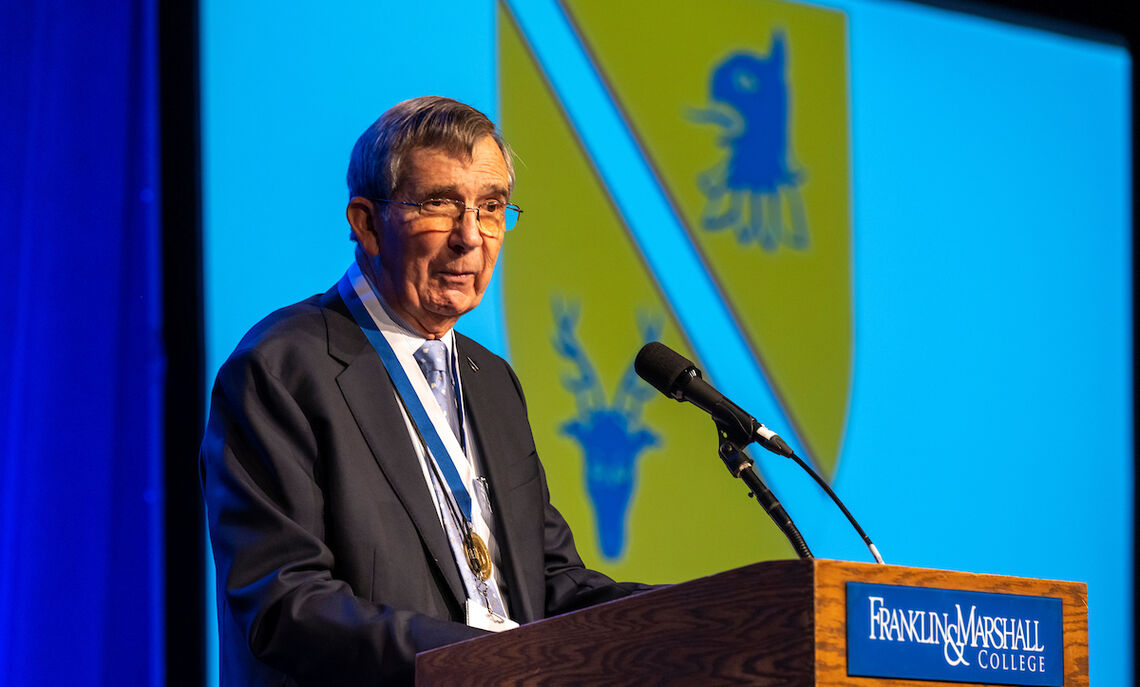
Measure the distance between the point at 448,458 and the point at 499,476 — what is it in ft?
0.47

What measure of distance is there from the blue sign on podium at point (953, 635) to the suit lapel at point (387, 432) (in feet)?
3.29

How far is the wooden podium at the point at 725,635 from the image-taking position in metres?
1.38

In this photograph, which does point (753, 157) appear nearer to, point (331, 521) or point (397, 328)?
point (397, 328)

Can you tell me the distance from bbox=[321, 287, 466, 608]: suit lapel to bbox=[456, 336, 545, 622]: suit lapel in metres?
0.15

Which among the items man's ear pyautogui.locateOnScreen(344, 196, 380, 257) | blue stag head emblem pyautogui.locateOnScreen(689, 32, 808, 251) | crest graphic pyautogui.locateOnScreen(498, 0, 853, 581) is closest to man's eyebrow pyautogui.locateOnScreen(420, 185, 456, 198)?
man's ear pyautogui.locateOnScreen(344, 196, 380, 257)

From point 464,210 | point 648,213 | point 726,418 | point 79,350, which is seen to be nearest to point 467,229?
point 464,210

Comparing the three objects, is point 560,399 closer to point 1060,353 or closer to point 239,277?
point 239,277

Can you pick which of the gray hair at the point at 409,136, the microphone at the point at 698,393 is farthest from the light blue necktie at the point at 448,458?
the microphone at the point at 698,393

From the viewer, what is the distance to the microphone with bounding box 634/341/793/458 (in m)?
1.99

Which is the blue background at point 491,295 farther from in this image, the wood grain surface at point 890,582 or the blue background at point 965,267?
the wood grain surface at point 890,582

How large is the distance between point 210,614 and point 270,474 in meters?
1.09

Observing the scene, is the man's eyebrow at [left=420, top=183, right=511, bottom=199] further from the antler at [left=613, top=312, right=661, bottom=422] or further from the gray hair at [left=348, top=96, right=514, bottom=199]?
the antler at [left=613, top=312, right=661, bottom=422]

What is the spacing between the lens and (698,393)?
2062 mm

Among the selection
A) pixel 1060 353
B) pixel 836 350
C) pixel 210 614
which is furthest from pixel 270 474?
pixel 1060 353
